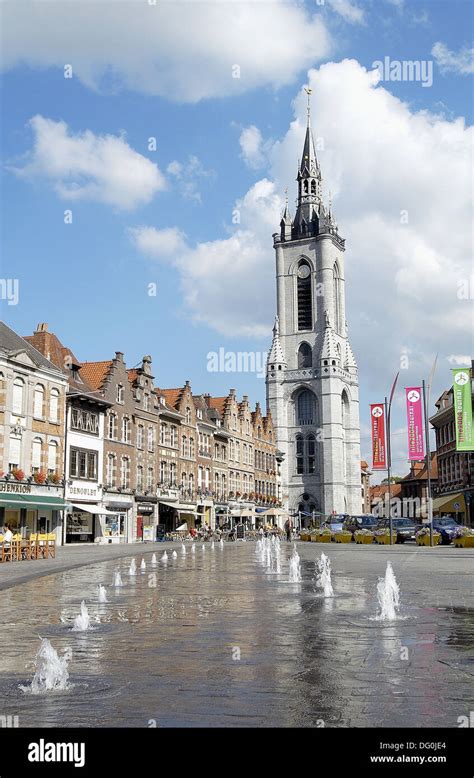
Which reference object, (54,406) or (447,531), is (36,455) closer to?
(54,406)

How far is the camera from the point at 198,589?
17.1m

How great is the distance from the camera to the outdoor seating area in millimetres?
27969

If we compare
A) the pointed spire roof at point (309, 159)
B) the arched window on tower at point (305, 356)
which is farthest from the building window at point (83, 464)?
the pointed spire roof at point (309, 159)

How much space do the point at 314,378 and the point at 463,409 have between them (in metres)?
71.0

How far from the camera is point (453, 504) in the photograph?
62.8 meters

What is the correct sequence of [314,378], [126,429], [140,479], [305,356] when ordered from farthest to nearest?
[305,356] < [314,378] < [140,479] < [126,429]

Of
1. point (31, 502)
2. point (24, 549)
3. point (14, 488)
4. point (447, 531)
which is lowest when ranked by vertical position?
point (24, 549)

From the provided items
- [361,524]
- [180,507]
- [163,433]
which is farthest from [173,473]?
[361,524]

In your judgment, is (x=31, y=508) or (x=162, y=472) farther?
(x=162, y=472)

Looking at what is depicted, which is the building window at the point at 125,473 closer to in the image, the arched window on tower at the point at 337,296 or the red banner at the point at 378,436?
the red banner at the point at 378,436

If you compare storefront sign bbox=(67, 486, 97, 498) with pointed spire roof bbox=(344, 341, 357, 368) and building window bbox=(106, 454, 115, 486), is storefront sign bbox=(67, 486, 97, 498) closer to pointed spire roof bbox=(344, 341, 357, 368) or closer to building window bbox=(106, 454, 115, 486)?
building window bbox=(106, 454, 115, 486)

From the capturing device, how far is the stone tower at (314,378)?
118750mm
